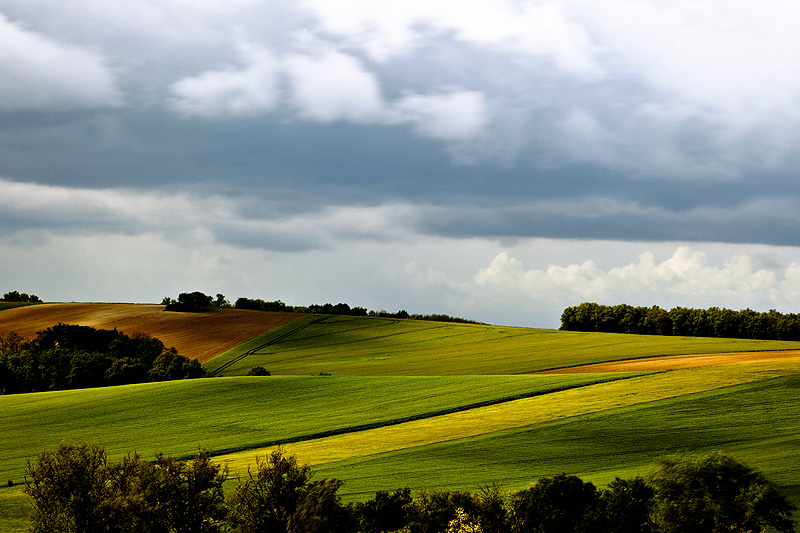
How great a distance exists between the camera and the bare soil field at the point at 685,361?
61.9m

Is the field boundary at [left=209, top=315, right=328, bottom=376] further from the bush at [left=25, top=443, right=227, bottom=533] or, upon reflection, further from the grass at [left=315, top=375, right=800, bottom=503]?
the bush at [left=25, top=443, right=227, bottom=533]

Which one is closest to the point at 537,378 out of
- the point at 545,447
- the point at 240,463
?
the point at 545,447

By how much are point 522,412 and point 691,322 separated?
65111 mm

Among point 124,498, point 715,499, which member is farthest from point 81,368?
point 715,499

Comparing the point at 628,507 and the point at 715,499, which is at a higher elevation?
the point at 715,499

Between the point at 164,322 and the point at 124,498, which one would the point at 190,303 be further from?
the point at 124,498

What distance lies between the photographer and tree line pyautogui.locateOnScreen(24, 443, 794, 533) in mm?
28094

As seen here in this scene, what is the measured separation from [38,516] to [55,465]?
199 centimetres

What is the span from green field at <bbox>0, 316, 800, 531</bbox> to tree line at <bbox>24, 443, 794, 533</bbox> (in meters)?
3.81

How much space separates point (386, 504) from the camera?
29.8 metres

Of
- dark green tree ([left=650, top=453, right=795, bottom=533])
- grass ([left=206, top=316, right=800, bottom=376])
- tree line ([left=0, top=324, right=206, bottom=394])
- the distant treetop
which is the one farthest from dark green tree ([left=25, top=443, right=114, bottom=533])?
the distant treetop

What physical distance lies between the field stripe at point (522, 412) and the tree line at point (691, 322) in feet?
155

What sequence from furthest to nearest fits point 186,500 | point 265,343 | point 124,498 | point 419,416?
point 265,343 → point 419,416 → point 186,500 → point 124,498

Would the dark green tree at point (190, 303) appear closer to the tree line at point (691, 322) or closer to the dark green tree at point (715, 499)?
the tree line at point (691, 322)
